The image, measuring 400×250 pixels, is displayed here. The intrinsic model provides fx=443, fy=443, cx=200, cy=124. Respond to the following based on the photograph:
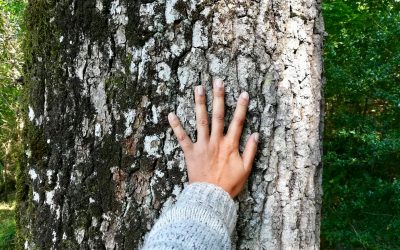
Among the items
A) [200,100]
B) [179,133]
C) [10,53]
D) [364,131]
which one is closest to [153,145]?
[179,133]

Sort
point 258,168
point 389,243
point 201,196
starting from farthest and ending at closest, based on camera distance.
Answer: point 389,243 < point 258,168 < point 201,196

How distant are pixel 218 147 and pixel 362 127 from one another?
15.9 feet

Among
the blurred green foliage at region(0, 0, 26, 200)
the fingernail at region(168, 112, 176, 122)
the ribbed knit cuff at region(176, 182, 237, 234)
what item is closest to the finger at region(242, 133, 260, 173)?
the ribbed knit cuff at region(176, 182, 237, 234)

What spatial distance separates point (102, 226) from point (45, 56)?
23.0 inches

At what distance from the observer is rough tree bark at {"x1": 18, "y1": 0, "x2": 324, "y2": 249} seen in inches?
50.7

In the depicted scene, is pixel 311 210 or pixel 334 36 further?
pixel 334 36

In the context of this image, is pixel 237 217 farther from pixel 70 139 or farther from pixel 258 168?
pixel 70 139

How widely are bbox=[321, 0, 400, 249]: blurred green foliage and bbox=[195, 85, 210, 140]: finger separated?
4.39 m

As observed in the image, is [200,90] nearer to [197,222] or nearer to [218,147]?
[218,147]

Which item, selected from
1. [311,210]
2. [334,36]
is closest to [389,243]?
[334,36]

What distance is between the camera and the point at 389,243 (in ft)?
17.5

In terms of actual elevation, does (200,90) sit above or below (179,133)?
above

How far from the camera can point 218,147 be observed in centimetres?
128

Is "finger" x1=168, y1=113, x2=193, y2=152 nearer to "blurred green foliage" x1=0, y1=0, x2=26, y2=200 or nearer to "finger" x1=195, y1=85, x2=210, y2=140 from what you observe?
"finger" x1=195, y1=85, x2=210, y2=140
